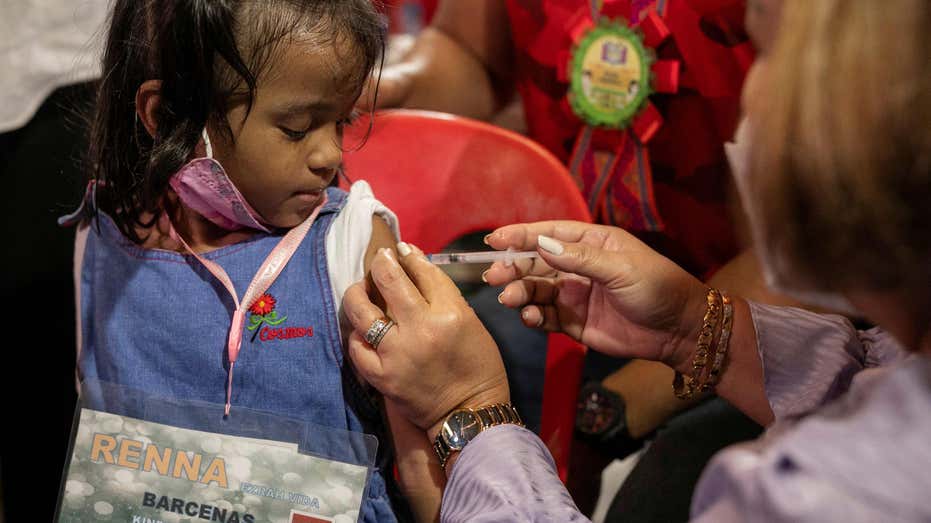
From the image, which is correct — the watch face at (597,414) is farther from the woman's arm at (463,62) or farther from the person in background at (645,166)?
the woman's arm at (463,62)

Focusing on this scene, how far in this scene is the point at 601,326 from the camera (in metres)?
1.11

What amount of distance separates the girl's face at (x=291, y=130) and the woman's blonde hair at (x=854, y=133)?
461mm

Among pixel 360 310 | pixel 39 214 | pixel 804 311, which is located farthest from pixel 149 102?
pixel 804 311

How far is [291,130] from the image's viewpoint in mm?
907

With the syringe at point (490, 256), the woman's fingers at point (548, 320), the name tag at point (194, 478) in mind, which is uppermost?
the syringe at point (490, 256)

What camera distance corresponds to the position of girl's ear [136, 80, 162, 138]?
94cm

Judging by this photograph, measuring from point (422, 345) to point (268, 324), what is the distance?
21cm

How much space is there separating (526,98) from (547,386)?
1.81ft

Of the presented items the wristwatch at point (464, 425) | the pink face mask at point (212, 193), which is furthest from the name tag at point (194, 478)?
the pink face mask at point (212, 193)

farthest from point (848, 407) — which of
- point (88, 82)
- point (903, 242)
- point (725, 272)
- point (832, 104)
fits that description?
point (88, 82)

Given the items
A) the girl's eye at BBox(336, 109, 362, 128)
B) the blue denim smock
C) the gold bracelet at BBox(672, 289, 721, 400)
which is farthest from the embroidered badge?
the gold bracelet at BBox(672, 289, 721, 400)

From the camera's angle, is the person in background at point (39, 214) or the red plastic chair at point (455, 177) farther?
the person in background at point (39, 214)

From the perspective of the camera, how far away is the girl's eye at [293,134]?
908mm

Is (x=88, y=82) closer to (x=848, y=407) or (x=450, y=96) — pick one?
(x=450, y=96)
